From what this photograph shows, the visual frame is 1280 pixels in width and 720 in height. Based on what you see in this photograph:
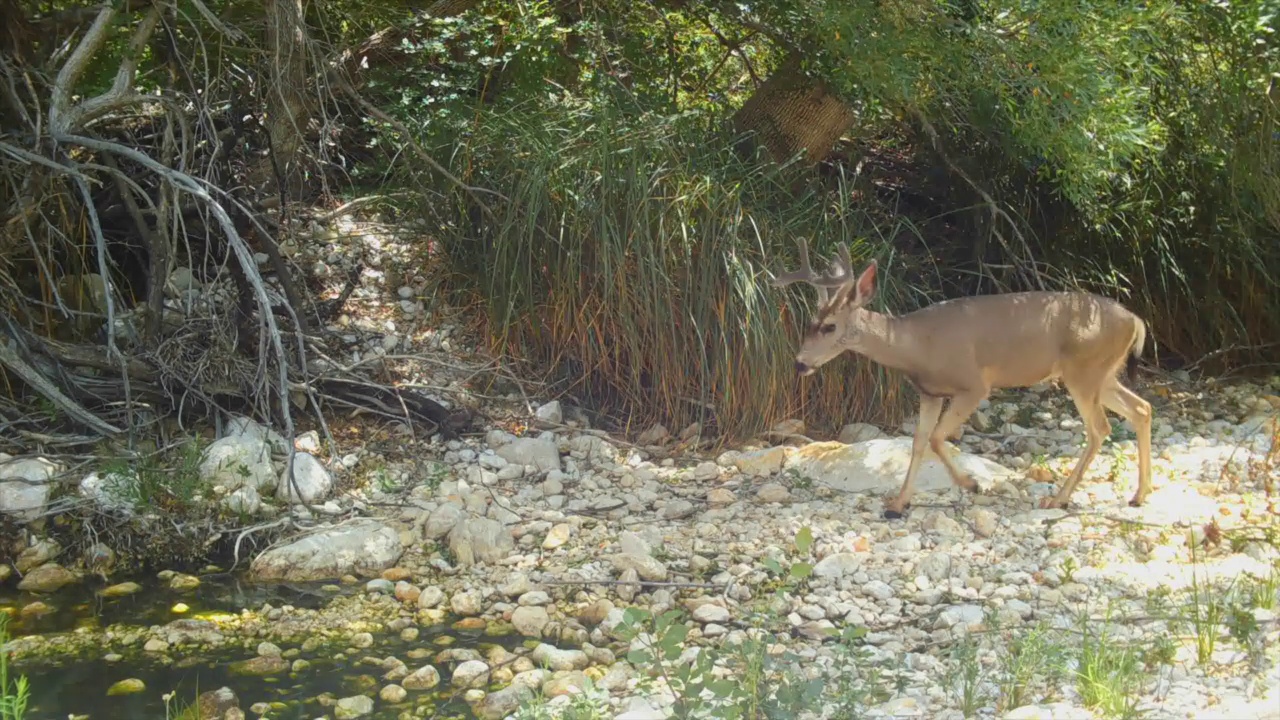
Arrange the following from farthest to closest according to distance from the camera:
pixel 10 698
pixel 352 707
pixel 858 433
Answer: pixel 858 433, pixel 352 707, pixel 10 698

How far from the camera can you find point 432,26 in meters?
8.44

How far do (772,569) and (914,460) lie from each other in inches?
105

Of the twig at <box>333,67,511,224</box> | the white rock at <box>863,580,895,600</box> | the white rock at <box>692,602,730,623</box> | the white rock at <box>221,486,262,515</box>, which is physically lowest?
the white rock at <box>692,602,730,623</box>

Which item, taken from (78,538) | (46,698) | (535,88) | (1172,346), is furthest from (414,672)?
(1172,346)

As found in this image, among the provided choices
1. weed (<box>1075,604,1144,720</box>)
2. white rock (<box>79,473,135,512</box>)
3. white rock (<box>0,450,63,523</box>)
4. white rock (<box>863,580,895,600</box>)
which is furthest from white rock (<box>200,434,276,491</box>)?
weed (<box>1075,604,1144,720</box>)

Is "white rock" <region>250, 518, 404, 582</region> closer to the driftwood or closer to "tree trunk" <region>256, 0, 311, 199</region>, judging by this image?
the driftwood

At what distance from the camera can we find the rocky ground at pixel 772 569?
413 centimetres

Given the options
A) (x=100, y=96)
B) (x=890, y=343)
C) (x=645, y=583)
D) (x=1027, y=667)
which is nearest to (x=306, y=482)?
(x=645, y=583)

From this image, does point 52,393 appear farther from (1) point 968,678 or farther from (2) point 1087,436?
(2) point 1087,436

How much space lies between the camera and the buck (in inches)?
250

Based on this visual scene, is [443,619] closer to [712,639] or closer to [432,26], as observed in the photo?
[712,639]

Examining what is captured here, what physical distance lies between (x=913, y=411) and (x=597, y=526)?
2.55 m

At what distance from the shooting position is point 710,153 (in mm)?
7820

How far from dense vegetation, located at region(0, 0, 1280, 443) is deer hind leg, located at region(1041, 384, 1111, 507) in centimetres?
123
